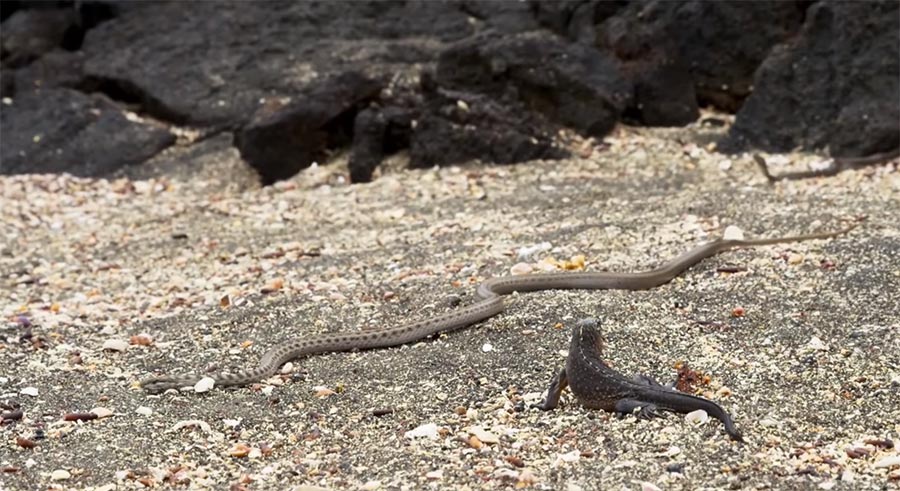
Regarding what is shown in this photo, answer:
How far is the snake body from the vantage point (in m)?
7.00

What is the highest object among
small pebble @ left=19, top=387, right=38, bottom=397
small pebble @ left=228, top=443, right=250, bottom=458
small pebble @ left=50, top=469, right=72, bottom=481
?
small pebble @ left=228, top=443, right=250, bottom=458

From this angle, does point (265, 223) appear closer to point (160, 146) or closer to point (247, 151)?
point (247, 151)

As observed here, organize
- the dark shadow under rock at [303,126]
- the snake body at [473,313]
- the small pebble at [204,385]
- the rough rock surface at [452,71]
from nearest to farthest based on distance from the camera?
the small pebble at [204,385]
the snake body at [473,313]
the rough rock surface at [452,71]
the dark shadow under rock at [303,126]

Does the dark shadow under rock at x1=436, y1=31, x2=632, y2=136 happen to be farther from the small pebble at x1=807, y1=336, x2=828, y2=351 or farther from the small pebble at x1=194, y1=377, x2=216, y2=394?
the small pebble at x1=194, y1=377, x2=216, y2=394

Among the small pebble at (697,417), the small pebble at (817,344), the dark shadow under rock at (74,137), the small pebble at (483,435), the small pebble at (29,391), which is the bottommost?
the dark shadow under rock at (74,137)

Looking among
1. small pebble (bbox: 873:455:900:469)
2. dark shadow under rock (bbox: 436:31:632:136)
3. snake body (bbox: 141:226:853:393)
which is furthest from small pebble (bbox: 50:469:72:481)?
dark shadow under rock (bbox: 436:31:632:136)

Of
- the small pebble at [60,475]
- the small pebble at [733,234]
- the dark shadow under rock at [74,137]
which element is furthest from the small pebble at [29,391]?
the dark shadow under rock at [74,137]

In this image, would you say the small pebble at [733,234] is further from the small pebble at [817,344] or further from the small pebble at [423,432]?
the small pebble at [423,432]

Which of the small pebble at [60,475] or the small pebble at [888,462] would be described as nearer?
the small pebble at [888,462]

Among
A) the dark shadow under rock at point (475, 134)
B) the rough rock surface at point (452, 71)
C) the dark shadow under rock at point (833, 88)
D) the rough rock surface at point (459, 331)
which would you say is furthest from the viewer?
the dark shadow under rock at point (475, 134)

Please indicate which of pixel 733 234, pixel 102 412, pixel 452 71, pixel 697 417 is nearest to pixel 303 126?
pixel 452 71

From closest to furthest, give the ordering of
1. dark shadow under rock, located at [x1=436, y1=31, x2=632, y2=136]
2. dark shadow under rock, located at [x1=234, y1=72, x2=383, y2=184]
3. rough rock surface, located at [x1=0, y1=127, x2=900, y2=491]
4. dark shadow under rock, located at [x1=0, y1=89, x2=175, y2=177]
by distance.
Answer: rough rock surface, located at [x1=0, y1=127, x2=900, y2=491], dark shadow under rock, located at [x1=436, y1=31, x2=632, y2=136], dark shadow under rock, located at [x1=234, y1=72, x2=383, y2=184], dark shadow under rock, located at [x1=0, y1=89, x2=175, y2=177]

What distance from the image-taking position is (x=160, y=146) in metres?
15.6

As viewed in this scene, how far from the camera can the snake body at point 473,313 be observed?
6996 mm
